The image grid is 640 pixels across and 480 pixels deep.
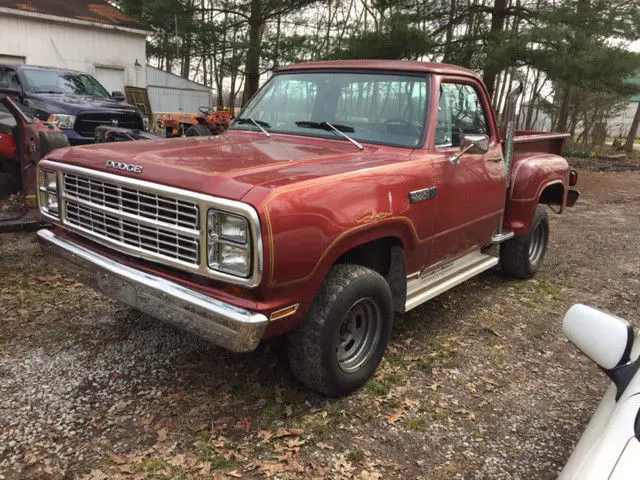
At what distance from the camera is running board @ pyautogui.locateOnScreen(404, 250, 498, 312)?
3.79 metres

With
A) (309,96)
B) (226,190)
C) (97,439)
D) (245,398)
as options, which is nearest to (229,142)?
(309,96)

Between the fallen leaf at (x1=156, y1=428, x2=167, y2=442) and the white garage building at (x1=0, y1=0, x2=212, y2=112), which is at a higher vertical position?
the white garage building at (x1=0, y1=0, x2=212, y2=112)

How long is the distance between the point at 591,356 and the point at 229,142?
2824 millimetres

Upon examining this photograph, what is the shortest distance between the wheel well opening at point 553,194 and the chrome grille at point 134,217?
176 inches

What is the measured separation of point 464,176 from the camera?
13.3ft

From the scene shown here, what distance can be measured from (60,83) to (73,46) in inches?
370

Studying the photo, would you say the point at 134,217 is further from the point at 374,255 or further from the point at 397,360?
the point at 397,360

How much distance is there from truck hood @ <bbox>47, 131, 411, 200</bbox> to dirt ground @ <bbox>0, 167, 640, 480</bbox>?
1.34 meters

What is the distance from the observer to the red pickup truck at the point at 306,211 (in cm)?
270

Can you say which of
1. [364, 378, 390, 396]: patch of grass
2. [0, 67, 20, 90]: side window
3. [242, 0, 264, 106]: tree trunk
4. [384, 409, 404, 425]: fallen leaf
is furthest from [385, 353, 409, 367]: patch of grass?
[242, 0, 264, 106]: tree trunk

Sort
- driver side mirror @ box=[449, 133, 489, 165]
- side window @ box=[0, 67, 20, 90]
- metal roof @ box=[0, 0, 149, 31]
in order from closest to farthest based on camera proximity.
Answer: driver side mirror @ box=[449, 133, 489, 165] < side window @ box=[0, 67, 20, 90] < metal roof @ box=[0, 0, 149, 31]

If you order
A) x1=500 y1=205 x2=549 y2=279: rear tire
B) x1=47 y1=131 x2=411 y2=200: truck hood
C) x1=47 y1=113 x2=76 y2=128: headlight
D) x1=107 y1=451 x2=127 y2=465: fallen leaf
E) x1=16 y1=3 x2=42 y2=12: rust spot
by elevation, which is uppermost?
x1=16 y1=3 x2=42 y2=12: rust spot

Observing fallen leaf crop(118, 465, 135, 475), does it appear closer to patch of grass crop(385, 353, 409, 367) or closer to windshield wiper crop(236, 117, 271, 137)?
patch of grass crop(385, 353, 409, 367)

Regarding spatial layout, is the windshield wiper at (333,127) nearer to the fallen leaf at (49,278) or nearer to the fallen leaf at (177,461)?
the fallen leaf at (177,461)
